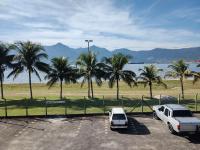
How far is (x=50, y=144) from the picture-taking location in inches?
865

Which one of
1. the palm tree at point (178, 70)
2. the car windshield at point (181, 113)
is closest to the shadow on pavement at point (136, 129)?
the car windshield at point (181, 113)

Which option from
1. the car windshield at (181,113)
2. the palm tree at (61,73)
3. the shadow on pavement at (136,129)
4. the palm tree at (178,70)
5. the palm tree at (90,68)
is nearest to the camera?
the car windshield at (181,113)

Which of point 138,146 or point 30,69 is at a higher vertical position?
point 30,69

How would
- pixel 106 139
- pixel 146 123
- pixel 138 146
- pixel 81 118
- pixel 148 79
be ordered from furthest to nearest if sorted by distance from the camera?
pixel 148 79, pixel 81 118, pixel 146 123, pixel 106 139, pixel 138 146

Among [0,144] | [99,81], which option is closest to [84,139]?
[0,144]

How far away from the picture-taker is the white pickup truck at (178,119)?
2219 cm

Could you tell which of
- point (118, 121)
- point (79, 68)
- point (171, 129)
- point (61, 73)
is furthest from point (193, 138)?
point (61, 73)

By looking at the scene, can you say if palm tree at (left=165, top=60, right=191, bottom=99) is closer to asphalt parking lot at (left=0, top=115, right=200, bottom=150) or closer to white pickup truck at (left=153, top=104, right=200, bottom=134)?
asphalt parking lot at (left=0, top=115, right=200, bottom=150)

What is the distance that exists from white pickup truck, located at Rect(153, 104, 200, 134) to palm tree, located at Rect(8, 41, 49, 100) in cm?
2471

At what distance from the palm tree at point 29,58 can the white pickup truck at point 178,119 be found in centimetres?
2471

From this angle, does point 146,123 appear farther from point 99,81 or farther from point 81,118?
point 99,81

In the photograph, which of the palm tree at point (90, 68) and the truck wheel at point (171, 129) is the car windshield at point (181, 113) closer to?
the truck wheel at point (171, 129)

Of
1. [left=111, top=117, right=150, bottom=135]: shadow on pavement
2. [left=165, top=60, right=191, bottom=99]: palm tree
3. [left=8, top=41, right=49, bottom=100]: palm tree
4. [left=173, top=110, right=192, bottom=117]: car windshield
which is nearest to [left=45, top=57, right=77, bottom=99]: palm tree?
[left=8, top=41, right=49, bottom=100]: palm tree

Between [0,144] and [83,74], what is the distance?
2659 cm
